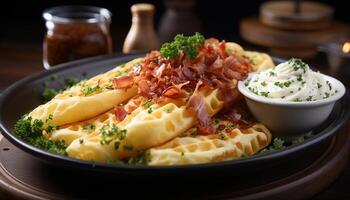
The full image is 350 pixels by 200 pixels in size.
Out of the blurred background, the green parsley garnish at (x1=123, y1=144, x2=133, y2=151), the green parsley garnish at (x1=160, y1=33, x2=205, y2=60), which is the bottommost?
the blurred background

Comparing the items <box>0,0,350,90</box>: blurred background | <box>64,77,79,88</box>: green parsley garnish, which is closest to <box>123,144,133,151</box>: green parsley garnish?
<box>64,77,79,88</box>: green parsley garnish

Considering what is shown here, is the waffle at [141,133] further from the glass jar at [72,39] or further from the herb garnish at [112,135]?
the glass jar at [72,39]

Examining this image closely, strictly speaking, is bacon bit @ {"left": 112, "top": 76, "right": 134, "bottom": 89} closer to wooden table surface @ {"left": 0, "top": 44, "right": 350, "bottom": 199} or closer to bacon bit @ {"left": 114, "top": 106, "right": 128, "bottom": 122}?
bacon bit @ {"left": 114, "top": 106, "right": 128, "bottom": 122}

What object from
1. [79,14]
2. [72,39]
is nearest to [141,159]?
[72,39]

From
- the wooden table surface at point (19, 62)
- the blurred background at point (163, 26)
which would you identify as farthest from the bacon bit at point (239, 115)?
the blurred background at point (163, 26)

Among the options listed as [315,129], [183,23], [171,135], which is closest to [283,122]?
[315,129]

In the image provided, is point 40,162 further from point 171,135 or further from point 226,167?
point 226,167
